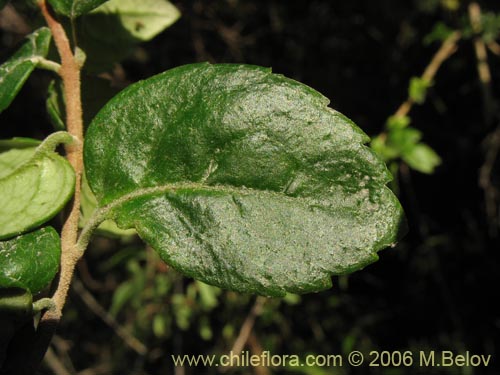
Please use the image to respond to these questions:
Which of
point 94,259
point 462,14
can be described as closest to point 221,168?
point 462,14

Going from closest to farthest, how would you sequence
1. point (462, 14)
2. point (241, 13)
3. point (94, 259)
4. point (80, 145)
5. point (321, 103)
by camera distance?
point (321, 103) < point (80, 145) < point (462, 14) < point (241, 13) < point (94, 259)

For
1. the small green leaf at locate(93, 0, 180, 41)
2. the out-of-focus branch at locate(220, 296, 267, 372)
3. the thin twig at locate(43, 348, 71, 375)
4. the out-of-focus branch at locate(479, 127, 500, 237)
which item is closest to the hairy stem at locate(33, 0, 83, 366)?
the small green leaf at locate(93, 0, 180, 41)

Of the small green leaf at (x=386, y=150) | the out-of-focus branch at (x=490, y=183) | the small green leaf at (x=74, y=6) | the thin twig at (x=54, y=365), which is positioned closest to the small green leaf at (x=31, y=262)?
the small green leaf at (x=74, y=6)

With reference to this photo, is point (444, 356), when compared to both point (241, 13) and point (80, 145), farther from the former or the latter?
point (80, 145)

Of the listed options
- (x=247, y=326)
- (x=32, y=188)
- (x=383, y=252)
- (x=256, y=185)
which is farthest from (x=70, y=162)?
(x=383, y=252)

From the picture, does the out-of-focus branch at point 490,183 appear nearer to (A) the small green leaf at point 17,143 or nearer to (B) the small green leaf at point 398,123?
(B) the small green leaf at point 398,123

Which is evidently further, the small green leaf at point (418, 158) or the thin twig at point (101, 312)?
the thin twig at point (101, 312)

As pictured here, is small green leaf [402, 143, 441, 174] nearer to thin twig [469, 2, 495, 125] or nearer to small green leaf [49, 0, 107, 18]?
thin twig [469, 2, 495, 125]

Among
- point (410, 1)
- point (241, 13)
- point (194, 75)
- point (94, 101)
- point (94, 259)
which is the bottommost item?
point (94, 259)
